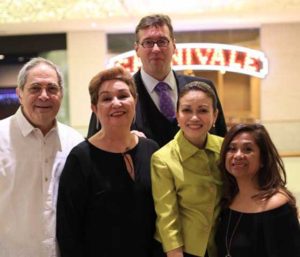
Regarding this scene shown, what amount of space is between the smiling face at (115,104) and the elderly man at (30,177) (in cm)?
22

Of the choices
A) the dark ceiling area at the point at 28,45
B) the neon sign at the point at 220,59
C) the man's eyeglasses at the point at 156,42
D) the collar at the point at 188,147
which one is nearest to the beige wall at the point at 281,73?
the neon sign at the point at 220,59

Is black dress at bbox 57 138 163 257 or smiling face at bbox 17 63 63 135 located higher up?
smiling face at bbox 17 63 63 135

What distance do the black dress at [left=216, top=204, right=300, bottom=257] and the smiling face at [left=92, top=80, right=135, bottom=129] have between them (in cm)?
57

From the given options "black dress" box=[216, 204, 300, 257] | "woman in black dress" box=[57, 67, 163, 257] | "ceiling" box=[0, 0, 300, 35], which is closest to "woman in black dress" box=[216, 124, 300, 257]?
"black dress" box=[216, 204, 300, 257]

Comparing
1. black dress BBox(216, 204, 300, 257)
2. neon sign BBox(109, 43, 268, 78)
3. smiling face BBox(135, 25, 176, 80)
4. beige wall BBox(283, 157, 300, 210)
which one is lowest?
beige wall BBox(283, 157, 300, 210)

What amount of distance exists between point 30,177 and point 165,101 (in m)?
0.75

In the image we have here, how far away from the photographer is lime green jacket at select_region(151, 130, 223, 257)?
168cm

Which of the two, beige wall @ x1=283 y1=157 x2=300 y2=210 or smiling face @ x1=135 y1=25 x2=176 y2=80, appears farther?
beige wall @ x1=283 y1=157 x2=300 y2=210

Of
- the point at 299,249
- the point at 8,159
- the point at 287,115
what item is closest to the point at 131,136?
the point at 8,159

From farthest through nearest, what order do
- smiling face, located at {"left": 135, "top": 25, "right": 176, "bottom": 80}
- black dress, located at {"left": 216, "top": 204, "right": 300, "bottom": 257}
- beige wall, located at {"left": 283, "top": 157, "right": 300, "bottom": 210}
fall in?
beige wall, located at {"left": 283, "top": 157, "right": 300, "bottom": 210}
smiling face, located at {"left": 135, "top": 25, "right": 176, "bottom": 80}
black dress, located at {"left": 216, "top": 204, "right": 300, "bottom": 257}

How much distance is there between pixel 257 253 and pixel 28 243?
0.89m

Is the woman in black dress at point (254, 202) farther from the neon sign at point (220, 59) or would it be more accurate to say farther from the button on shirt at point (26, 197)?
the neon sign at point (220, 59)

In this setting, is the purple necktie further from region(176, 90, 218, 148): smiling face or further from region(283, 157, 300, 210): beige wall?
region(283, 157, 300, 210): beige wall

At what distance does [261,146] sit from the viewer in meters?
1.71
